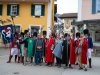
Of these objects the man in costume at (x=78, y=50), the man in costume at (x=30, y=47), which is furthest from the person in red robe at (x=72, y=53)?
the man in costume at (x=30, y=47)

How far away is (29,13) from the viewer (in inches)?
1576

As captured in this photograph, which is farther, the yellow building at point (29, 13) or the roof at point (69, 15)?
the roof at point (69, 15)

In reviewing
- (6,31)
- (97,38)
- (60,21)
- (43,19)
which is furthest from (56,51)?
(60,21)

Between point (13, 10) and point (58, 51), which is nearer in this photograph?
point (58, 51)

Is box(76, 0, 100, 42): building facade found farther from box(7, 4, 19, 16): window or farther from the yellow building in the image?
box(7, 4, 19, 16): window

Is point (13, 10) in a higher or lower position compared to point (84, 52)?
higher

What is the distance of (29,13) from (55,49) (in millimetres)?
22647

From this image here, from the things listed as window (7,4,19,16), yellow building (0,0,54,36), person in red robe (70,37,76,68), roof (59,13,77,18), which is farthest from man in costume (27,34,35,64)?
roof (59,13,77,18)

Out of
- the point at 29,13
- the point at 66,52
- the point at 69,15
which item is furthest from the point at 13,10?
the point at 66,52

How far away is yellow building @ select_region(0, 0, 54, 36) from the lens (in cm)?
3981

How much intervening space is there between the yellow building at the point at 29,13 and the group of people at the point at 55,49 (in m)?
20.5

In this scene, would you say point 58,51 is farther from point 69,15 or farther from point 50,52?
point 69,15

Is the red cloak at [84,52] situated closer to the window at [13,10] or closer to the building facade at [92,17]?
the building facade at [92,17]

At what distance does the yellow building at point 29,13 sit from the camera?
39812 millimetres
